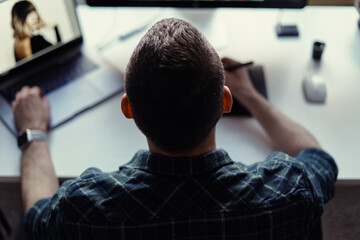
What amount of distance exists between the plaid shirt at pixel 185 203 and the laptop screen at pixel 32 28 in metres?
0.57

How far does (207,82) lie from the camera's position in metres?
0.62

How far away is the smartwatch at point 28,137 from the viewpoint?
1.04m

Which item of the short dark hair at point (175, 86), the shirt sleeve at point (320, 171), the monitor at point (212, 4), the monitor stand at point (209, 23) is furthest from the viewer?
the monitor stand at point (209, 23)

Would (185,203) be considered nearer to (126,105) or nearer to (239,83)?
(126,105)

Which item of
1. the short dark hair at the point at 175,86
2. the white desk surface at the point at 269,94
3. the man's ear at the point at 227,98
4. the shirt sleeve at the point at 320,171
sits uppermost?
the short dark hair at the point at 175,86

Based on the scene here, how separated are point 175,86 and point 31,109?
25.8 inches

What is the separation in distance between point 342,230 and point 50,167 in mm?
1119

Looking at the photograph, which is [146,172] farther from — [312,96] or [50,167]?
[312,96]

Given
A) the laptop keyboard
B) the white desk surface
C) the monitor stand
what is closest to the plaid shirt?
the white desk surface

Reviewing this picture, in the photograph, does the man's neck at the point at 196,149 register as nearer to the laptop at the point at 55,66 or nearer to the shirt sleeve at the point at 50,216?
the shirt sleeve at the point at 50,216

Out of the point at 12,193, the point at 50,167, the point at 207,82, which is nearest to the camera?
the point at 207,82

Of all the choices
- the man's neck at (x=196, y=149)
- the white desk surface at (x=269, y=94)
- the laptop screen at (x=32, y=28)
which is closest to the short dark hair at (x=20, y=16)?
the laptop screen at (x=32, y=28)

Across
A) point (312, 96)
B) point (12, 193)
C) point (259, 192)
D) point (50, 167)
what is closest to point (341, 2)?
point (312, 96)

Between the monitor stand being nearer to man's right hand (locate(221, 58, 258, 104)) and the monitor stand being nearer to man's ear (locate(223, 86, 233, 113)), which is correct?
man's right hand (locate(221, 58, 258, 104))
